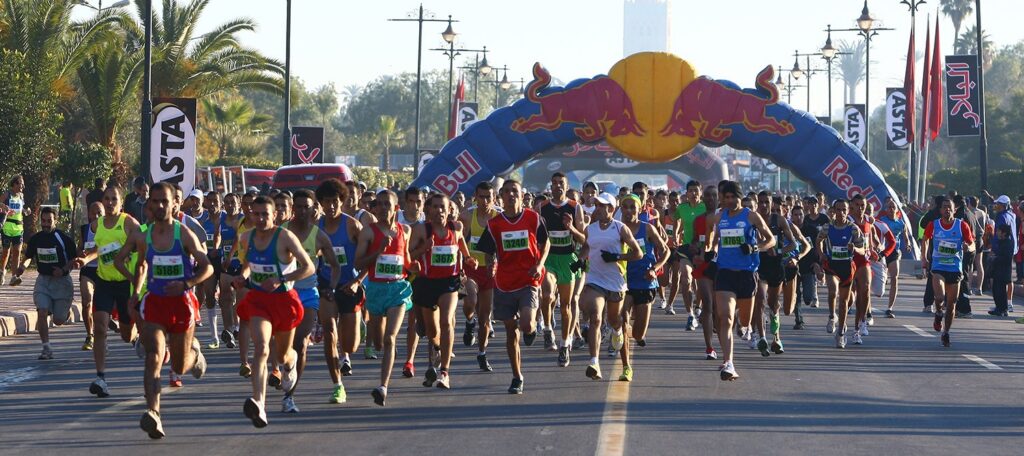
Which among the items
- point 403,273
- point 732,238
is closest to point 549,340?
point 732,238

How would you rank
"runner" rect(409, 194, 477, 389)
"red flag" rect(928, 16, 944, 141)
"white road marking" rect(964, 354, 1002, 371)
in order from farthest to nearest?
"red flag" rect(928, 16, 944, 141) < "white road marking" rect(964, 354, 1002, 371) < "runner" rect(409, 194, 477, 389)

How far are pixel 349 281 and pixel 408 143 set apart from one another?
113m

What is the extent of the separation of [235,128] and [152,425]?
58952 millimetres

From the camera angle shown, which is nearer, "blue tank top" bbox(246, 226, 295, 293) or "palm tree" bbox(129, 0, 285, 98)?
"blue tank top" bbox(246, 226, 295, 293)

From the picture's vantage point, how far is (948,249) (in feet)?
58.1

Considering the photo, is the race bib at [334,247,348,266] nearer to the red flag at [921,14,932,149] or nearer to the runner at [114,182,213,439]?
the runner at [114,182,213,439]

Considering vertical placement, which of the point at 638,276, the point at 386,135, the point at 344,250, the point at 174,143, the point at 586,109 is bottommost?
the point at 638,276

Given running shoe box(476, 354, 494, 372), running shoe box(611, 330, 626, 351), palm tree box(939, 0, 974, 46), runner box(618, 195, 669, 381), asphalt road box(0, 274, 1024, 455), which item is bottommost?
asphalt road box(0, 274, 1024, 455)

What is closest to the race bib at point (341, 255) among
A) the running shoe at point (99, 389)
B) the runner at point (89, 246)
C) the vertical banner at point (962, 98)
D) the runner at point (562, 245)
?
the running shoe at point (99, 389)

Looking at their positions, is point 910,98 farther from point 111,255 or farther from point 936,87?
point 111,255

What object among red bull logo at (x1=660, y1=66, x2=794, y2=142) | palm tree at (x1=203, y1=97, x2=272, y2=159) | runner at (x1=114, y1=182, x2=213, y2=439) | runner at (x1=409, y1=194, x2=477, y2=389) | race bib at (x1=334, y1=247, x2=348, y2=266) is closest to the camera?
runner at (x1=114, y1=182, x2=213, y2=439)

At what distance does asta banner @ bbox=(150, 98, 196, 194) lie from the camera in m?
21.5

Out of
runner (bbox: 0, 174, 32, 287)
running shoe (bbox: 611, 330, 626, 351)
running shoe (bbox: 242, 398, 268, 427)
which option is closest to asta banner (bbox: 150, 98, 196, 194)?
runner (bbox: 0, 174, 32, 287)

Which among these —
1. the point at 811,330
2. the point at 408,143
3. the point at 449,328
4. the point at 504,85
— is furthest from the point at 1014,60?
the point at 449,328
